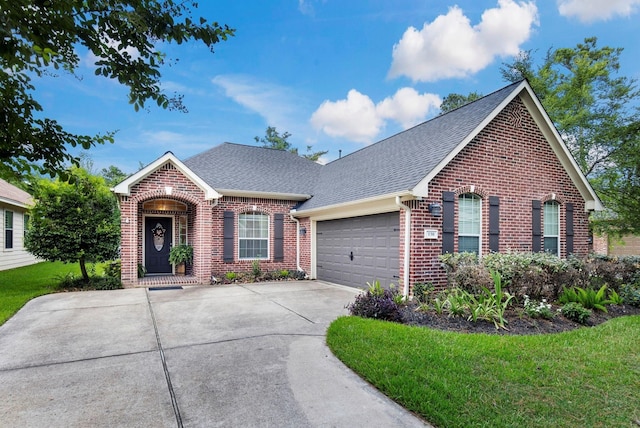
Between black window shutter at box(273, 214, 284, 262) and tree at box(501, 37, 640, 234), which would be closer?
black window shutter at box(273, 214, 284, 262)

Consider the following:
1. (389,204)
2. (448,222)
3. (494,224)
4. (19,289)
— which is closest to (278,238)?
(389,204)

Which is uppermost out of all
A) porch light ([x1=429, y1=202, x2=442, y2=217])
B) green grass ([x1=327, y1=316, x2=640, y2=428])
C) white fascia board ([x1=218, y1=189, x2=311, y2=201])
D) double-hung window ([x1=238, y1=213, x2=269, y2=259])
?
white fascia board ([x1=218, y1=189, x2=311, y2=201])

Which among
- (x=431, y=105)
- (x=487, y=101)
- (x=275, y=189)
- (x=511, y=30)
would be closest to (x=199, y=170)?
(x=275, y=189)

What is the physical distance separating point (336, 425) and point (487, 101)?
9843mm

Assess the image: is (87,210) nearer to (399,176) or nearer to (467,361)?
(399,176)

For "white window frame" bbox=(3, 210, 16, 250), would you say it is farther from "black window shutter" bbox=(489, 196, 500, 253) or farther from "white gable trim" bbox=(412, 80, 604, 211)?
"black window shutter" bbox=(489, 196, 500, 253)

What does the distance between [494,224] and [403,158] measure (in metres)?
3.01

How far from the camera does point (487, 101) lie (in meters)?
10.2

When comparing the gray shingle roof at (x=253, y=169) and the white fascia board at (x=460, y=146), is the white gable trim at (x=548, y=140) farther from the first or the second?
the gray shingle roof at (x=253, y=169)

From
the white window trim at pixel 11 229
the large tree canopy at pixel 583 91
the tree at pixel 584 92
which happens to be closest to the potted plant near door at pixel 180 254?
the white window trim at pixel 11 229

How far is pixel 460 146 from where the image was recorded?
28.8 feet

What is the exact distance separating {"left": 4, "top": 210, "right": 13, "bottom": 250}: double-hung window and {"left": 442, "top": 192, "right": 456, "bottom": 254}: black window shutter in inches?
688

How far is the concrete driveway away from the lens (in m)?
3.23

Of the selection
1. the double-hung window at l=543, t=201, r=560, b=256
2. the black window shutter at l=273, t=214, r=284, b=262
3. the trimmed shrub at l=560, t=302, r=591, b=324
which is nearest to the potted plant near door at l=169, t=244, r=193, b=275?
the black window shutter at l=273, t=214, r=284, b=262
